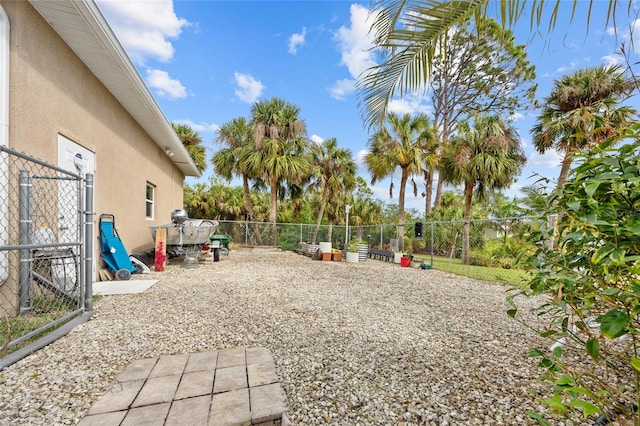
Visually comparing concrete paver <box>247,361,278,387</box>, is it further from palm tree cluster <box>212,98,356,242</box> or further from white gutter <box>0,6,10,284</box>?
palm tree cluster <box>212,98,356,242</box>

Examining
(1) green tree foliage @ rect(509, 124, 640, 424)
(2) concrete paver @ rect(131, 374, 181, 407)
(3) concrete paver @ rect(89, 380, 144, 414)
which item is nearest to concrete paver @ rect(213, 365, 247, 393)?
(2) concrete paver @ rect(131, 374, 181, 407)

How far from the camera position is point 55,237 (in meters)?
3.83

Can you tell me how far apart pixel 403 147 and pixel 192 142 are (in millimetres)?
12449

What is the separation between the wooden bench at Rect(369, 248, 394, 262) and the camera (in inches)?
433

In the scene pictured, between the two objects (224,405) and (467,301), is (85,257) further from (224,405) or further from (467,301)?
(467,301)

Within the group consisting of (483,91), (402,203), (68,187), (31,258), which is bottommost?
(31,258)

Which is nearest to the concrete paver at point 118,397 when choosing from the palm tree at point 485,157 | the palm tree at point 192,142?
the palm tree at point 485,157

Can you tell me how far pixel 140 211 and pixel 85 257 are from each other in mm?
4631

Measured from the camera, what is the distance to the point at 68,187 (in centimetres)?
429

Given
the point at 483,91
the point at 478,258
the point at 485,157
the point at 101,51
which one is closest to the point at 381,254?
the point at 478,258

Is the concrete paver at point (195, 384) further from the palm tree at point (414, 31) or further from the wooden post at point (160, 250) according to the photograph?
the wooden post at point (160, 250)

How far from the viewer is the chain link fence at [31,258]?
117 inches

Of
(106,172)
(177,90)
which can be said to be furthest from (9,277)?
(177,90)

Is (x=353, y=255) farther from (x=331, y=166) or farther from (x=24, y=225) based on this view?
(x=24, y=225)
